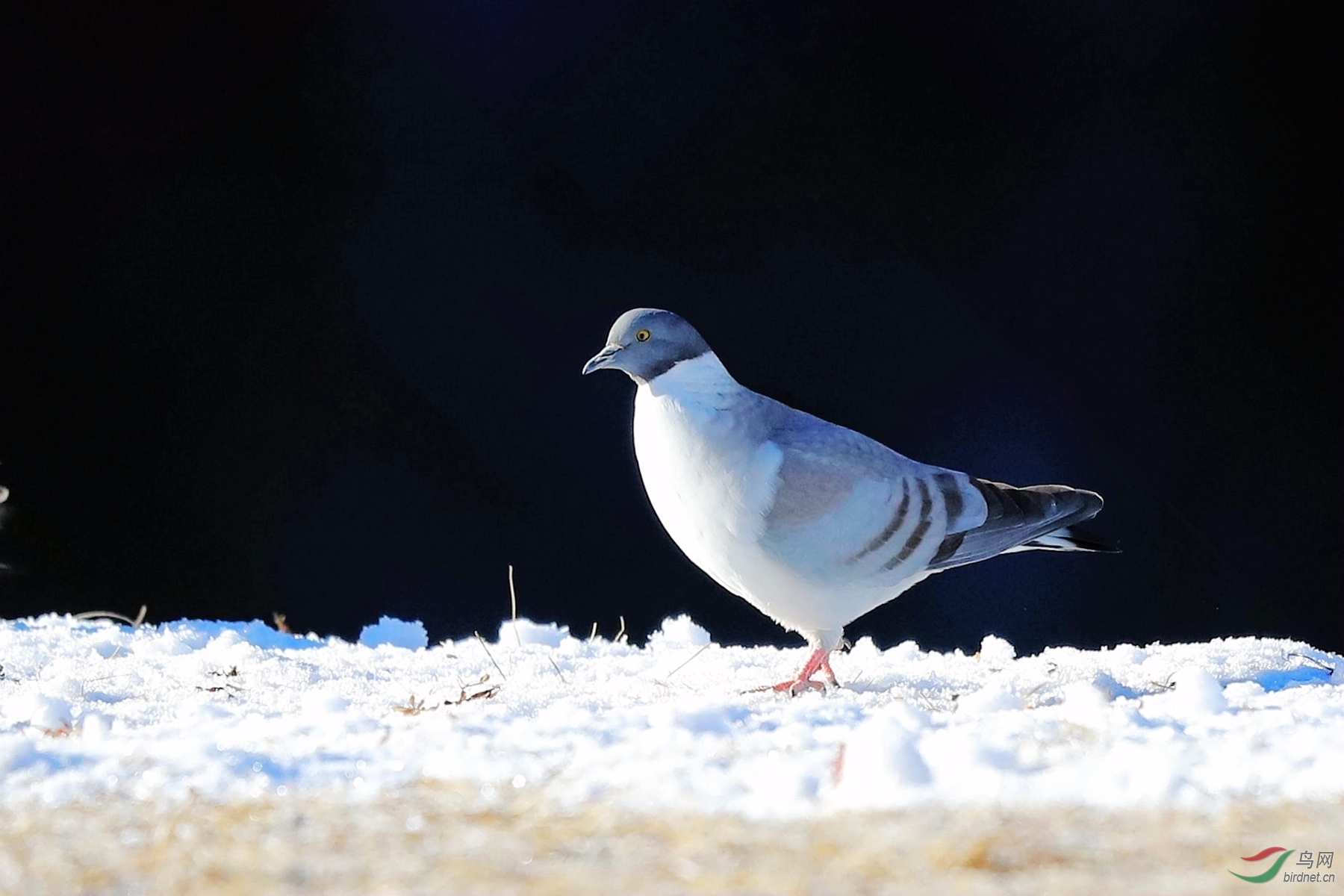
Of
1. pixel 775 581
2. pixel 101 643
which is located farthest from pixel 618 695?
pixel 101 643

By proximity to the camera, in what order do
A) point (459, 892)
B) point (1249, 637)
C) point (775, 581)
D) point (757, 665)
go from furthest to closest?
point (1249, 637), point (757, 665), point (775, 581), point (459, 892)

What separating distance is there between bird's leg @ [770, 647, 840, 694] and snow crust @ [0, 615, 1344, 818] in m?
0.06

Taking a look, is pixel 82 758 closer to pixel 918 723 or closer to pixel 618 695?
pixel 618 695

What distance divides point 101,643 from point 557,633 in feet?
3.85

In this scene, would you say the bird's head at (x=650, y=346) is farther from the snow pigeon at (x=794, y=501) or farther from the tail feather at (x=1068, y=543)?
the tail feather at (x=1068, y=543)

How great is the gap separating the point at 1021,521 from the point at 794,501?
25.1 inches

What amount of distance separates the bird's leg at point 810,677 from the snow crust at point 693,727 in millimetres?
64

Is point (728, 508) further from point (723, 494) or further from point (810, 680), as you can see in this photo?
point (810, 680)

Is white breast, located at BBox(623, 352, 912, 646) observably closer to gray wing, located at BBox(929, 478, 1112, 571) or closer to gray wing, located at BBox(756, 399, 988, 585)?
gray wing, located at BBox(756, 399, 988, 585)

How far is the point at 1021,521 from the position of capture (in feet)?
10.1

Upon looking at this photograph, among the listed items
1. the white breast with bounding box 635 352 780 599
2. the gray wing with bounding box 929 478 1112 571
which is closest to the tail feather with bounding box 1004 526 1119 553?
the gray wing with bounding box 929 478 1112 571

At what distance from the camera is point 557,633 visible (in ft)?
11.5

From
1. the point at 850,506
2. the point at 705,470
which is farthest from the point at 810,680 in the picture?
the point at 705,470

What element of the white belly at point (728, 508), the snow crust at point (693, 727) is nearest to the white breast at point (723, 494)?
the white belly at point (728, 508)
